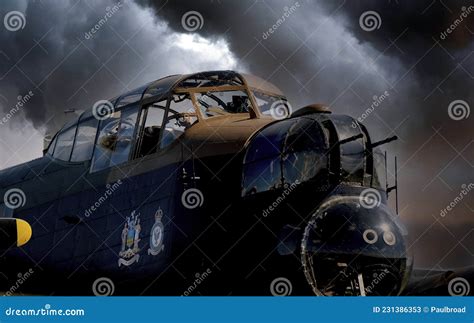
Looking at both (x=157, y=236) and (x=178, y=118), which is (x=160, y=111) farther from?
(x=157, y=236)

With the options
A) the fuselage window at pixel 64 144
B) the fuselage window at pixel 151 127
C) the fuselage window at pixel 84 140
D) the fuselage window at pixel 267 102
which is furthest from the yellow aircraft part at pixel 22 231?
the fuselage window at pixel 267 102

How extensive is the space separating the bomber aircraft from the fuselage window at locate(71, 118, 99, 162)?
0.03m

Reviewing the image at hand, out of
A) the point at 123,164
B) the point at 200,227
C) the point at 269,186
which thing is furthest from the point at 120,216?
the point at 269,186

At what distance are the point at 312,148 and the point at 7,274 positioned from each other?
7.04 meters

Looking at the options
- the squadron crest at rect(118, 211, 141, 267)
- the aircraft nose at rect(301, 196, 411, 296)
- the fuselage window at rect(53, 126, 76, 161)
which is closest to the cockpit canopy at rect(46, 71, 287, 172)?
the fuselage window at rect(53, 126, 76, 161)

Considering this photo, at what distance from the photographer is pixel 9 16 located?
47.6 feet

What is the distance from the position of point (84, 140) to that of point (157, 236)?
326cm

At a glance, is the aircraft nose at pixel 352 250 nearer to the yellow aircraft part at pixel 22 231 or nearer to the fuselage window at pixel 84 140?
the yellow aircraft part at pixel 22 231

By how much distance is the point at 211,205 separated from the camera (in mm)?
10953

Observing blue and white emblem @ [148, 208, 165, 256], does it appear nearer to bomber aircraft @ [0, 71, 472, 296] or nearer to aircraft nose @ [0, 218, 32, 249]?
bomber aircraft @ [0, 71, 472, 296]

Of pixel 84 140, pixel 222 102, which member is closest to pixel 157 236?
pixel 222 102

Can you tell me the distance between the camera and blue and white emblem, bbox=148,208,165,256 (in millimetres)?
11289

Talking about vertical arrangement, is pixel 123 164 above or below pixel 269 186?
below

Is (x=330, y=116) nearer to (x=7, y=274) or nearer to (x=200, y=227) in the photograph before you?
(x=200, y=227)
